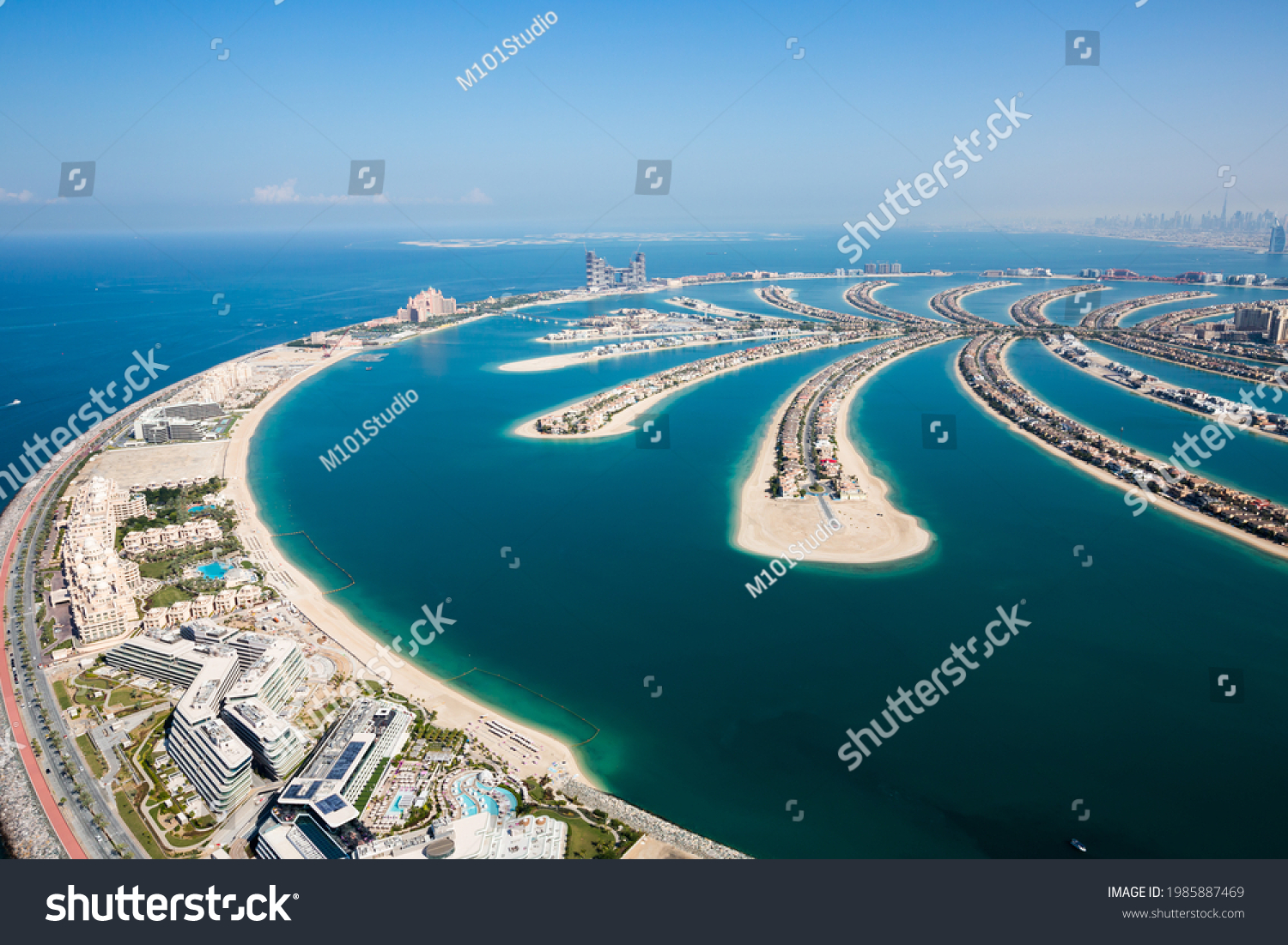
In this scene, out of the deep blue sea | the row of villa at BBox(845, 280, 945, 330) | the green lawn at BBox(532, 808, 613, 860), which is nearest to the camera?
the green lawn at BBox(532, 808, 613, 860)

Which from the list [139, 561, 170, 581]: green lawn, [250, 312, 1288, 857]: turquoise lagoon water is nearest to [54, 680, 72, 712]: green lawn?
[139, 561, 170, 581]: green lawn

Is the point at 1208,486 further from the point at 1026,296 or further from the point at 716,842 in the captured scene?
the point at 1026,296

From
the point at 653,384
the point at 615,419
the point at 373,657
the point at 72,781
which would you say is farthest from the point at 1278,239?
the point at 72,781

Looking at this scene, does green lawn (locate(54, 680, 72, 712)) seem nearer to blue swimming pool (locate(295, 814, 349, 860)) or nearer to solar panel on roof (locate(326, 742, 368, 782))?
solar panel on roof (locate(326, 742, 368, 782))

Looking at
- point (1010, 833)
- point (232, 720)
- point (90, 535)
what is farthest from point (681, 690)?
point (90, 535)

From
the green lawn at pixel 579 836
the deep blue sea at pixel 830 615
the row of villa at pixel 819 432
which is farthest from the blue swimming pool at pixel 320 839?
the row of villa at pixel 819 432

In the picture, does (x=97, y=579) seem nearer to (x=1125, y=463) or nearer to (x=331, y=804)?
(x=331, y=804)

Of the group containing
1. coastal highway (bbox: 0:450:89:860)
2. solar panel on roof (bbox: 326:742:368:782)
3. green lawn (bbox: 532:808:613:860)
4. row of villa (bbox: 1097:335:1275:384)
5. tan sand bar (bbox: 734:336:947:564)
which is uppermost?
row of villa (bbox: 1097:335:1275:384)

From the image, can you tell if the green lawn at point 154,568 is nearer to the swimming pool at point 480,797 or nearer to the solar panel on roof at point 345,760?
the solar panel on roof at point 345,760
